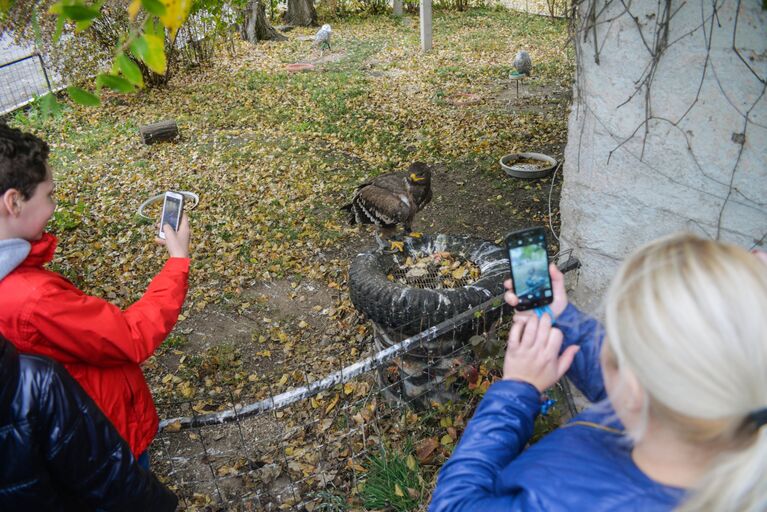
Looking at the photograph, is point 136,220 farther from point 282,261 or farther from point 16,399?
point 16,399

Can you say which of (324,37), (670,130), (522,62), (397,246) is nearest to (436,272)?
(397,246)

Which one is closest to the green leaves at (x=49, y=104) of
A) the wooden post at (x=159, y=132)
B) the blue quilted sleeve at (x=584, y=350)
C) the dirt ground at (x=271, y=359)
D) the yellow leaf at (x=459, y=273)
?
the dirt ground at (x=271, y=359)

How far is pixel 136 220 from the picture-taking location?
22.1 feet

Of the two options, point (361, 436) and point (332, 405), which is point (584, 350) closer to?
point (361, 436)

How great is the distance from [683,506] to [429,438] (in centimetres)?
229

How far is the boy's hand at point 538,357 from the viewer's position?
1.33 meters

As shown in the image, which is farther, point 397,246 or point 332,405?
point 397,246

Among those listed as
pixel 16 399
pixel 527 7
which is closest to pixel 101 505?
pixel 16 399

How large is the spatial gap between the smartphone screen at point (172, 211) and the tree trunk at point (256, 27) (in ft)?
45.8

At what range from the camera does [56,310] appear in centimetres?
174

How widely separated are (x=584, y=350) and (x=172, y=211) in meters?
1.72

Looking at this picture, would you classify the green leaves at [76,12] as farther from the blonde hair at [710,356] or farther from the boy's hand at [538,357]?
the blonde hair at [710,356]

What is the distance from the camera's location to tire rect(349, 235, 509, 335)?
3193 mm

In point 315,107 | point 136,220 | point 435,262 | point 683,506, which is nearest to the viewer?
point 683,506
